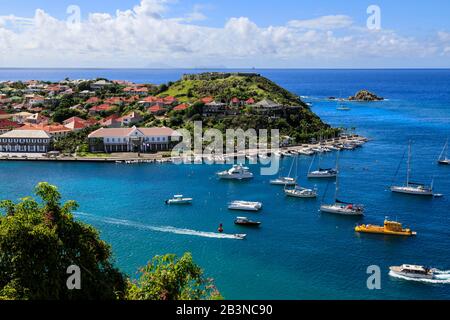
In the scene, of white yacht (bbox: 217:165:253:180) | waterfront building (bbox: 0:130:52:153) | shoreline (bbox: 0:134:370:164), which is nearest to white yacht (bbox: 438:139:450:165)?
shoreline (bbox: 0:134:370:164)

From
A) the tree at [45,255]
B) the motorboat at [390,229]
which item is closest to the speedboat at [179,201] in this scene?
the motorboat at [390,229]

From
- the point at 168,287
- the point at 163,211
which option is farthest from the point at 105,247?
the point at 163,211

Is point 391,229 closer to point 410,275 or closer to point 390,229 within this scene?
point 390,229

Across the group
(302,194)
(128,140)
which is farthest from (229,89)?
(302,194)

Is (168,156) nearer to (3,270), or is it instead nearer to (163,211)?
(163,211)

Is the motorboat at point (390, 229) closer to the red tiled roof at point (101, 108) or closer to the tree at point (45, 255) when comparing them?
the tree at point (45, 255)

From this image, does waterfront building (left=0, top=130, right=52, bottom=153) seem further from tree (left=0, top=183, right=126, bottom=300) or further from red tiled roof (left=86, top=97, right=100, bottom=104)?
tree (left=0, top=183, right=126, bottom=300)
